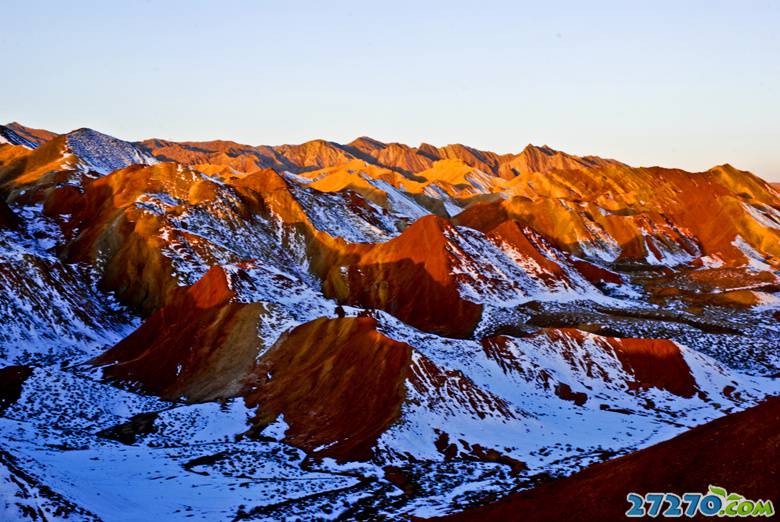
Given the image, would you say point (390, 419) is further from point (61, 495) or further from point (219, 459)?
point (61, 495)

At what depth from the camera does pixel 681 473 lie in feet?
87.2

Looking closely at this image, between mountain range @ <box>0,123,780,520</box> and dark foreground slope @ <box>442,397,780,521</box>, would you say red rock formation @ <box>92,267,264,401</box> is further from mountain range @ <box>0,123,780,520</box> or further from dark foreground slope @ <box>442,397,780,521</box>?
dark foreground slope @ <box>442,397,780,521</box>

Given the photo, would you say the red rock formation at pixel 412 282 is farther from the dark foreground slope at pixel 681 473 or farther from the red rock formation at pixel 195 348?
the dark foreground slope at pixel 681 473

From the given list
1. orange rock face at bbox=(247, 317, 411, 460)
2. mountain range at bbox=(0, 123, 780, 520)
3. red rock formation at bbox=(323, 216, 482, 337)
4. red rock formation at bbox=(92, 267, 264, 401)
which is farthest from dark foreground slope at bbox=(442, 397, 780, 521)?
red rock formation at bbox=(323, 216, 482, 337)

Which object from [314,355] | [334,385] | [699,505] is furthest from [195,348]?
[699,505]

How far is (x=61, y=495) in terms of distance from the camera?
3572cm

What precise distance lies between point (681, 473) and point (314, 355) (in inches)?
1689

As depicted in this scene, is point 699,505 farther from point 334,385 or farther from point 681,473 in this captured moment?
point 334,385

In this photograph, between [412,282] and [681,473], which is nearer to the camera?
[681,473]

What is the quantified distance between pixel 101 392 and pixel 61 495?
3196 centimetres

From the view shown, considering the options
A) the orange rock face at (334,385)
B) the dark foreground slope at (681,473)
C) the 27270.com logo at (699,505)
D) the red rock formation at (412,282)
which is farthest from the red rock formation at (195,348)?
the 27270.com logo at (699,505)

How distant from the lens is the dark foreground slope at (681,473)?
81.7 ft

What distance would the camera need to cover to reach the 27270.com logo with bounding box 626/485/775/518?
2333cm

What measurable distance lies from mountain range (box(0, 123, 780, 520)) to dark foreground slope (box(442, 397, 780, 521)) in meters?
0.53
